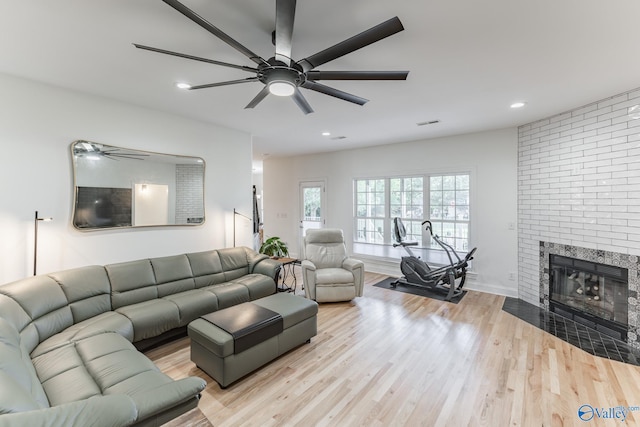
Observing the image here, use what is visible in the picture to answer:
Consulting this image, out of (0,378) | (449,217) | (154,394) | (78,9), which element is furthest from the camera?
(449,217)

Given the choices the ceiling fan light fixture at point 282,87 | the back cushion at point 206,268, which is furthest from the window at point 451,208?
the ceiling fan light fixture at point 282,87

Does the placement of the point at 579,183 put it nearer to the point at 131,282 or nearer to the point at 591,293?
the point at 591,293

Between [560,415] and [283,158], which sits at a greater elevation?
[283,158]

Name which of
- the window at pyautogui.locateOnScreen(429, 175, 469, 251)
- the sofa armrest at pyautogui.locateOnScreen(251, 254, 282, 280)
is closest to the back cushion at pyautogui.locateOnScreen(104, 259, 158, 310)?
the sofa armrest at pyautogui.locateOnScreen(251, 254, 282, 280)

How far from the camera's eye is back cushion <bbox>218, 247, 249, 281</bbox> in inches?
149

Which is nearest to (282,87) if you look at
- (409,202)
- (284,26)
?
(284,26)

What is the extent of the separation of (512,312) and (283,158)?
5788 millimetres

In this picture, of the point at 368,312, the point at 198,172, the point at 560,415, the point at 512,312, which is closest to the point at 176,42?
the point at 198,172

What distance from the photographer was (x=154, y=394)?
4.49 feet

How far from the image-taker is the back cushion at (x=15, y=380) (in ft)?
3.31

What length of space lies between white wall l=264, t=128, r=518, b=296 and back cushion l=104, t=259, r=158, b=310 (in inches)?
161

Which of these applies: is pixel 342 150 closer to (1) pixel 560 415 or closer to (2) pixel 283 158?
(2) pixel 283 158

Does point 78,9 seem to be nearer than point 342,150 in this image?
Yes

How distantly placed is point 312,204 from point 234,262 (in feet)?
10.7
